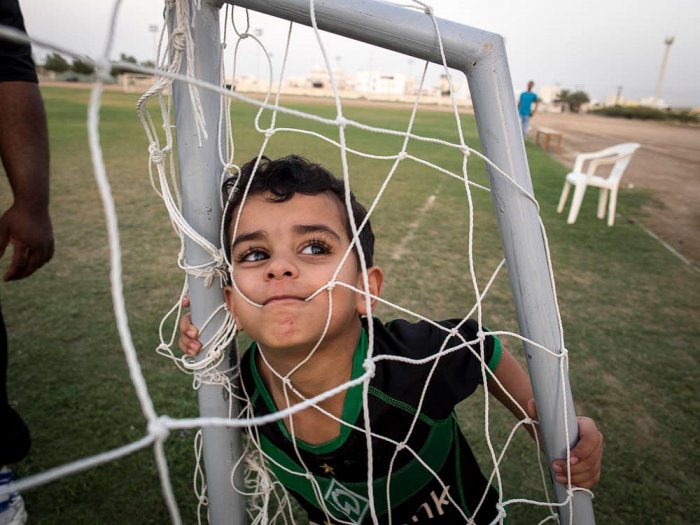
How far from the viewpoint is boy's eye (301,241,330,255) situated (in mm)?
958

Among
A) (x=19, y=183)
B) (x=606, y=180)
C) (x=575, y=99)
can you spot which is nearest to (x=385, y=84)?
(x=575, y=99)

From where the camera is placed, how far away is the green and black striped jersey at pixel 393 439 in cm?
106

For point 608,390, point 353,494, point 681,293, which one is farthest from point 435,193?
point 353,494

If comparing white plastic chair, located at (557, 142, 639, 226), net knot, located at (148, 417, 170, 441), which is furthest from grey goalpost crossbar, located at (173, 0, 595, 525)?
white plastic chair, located at (557, 142, 639, 226)

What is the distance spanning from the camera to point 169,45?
79 cm

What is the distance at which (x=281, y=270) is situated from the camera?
0.89 m

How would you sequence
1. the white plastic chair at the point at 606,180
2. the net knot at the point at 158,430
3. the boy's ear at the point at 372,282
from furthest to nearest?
the white plastic chair at the point at 606,180
the boy's ear at the point at 372,282
the net knot at the point at 158,430

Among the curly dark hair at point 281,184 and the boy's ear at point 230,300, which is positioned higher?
the curly dark hair at point 281,184

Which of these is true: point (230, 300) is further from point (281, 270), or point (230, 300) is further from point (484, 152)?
point (484, 152)

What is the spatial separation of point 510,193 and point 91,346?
7.24 feet

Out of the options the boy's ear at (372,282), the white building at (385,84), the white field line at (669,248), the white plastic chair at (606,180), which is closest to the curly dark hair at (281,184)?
the boy's ear at (372,282)

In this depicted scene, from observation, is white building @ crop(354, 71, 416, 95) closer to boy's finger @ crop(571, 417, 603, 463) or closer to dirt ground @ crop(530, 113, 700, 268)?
dirt ground @ crop(530, 113, 700, 268)

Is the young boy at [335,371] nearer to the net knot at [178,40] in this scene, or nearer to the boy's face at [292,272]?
the boy's face at [292,272]

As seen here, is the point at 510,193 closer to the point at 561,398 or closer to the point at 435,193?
the point at 561,398
